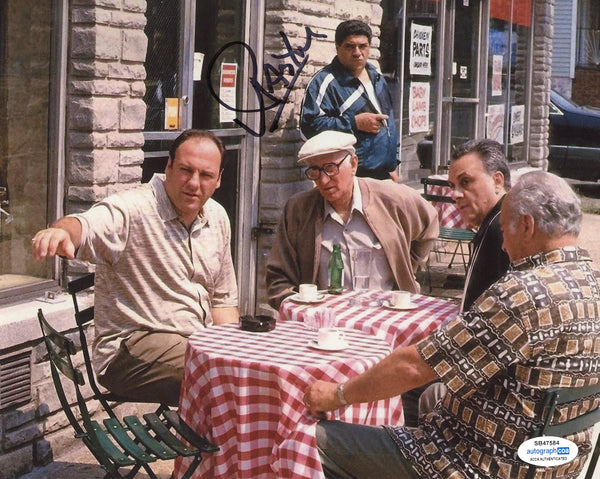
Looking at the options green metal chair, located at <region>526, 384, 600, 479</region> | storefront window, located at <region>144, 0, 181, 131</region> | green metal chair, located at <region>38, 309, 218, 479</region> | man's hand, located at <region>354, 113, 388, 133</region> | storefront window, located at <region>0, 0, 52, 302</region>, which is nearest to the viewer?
green metal chair, located at <region>526, 384, 600, 479</region>

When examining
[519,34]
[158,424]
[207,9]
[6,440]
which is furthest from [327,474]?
[519,34]

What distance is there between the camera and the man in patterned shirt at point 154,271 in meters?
4.89

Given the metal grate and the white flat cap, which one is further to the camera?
the white flat cap

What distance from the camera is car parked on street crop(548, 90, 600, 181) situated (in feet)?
61.7

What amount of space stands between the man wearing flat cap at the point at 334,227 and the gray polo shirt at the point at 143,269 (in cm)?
68

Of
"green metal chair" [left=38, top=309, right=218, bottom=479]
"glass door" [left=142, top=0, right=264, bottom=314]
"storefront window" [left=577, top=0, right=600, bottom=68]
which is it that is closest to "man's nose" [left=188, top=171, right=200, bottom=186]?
"green metal chair" [left=38, top=309, right=218, bottom=479]

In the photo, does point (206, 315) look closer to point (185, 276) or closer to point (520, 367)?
point (185, 276)

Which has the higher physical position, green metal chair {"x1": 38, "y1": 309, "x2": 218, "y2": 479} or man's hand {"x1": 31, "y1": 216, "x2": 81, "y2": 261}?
man's hand {"x1": 31, "y1": 216, "x2": 81, "y2": 261}

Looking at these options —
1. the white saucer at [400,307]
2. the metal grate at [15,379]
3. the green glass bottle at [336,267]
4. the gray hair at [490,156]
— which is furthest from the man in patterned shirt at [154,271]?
the gray hair at [490,156]

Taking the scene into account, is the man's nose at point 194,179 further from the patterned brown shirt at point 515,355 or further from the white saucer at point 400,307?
the patterned brown shirt at point 515,355

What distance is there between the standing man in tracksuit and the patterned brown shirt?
13.4 feet

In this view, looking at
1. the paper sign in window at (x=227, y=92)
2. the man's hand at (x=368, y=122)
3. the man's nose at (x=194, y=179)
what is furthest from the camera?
the man's hand at (x=368, y=122)

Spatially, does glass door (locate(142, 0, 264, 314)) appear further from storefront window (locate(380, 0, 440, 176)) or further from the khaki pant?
storefront window (locate(380, 0, 440, 176))

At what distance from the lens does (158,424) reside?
4387 millimetres
